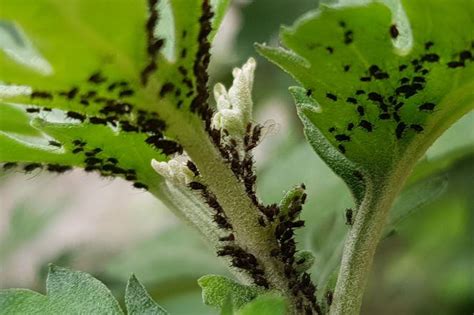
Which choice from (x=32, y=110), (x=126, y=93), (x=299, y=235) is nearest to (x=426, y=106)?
(x=126, y=93)

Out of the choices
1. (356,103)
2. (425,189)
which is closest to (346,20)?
(356,103)

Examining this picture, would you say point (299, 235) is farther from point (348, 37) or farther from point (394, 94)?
point (348, 37)

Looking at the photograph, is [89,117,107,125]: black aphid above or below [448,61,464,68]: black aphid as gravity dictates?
above

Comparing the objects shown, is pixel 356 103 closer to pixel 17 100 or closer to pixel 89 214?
pixel 17 100

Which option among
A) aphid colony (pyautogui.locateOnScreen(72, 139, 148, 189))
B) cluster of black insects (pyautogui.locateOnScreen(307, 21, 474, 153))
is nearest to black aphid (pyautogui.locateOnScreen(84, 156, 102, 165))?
aphid colony (pyautogui.locateOnScreen(72, 139, 148, 189))

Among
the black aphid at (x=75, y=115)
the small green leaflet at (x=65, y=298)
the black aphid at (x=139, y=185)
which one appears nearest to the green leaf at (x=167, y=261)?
the black aphid at (x=139, y=185)

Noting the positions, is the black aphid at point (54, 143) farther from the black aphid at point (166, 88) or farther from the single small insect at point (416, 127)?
the single small insect at point (416, 127)

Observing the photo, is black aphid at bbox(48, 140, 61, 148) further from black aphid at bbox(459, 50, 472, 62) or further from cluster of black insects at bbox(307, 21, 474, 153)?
black aphid at bbox(459, 50, 472, 62)
